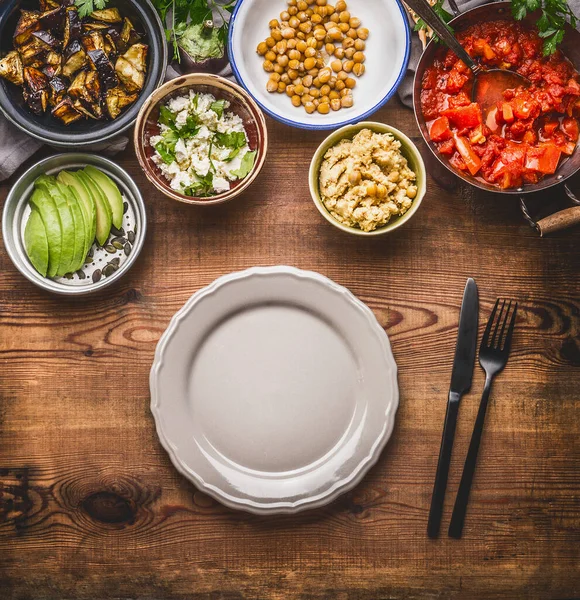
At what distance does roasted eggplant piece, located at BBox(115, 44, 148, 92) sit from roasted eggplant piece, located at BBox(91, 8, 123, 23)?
11 centimetres

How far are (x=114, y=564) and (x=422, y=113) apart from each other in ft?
6.40

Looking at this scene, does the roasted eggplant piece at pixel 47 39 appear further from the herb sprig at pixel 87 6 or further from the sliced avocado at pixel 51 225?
the sliced avocado at pixel 51 225

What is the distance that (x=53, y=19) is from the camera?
67.3 inches

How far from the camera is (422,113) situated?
177cm

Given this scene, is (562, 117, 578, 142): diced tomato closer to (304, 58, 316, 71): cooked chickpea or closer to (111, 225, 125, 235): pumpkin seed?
(304, 58, 316, 71): cooked chickpea

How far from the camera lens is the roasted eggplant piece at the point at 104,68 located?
5.61ft

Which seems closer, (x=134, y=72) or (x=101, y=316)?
(x=134, y=72)

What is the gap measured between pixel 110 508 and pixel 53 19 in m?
1.71

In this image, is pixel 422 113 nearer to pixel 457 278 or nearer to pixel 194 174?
pixel 457 278

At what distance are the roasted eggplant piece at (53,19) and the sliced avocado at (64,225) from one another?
505mm

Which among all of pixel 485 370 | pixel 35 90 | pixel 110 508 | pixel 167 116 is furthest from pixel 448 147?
pixel 110 508

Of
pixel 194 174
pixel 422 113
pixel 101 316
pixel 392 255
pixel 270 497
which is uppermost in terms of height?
pixel 422 113

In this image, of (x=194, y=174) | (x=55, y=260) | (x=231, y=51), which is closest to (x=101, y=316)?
(x=55, y=260)

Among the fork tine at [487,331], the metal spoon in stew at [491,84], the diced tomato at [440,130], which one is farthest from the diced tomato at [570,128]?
the fork tine at [487,331]
